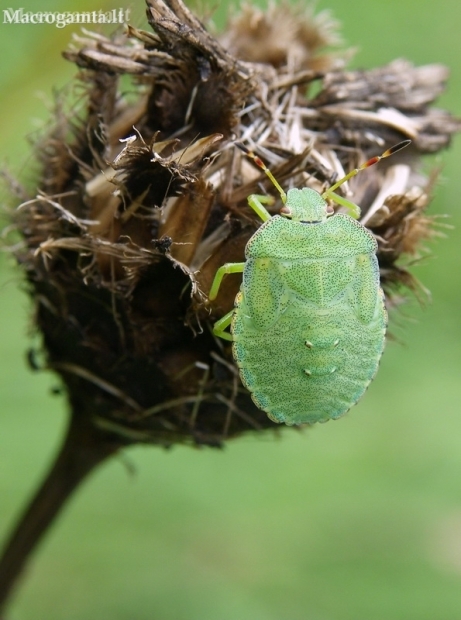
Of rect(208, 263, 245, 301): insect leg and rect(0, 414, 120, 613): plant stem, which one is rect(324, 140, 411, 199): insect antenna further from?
rect(0, 414, 120, 613): plant stem

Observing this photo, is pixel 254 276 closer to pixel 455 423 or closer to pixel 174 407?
pixel 174 407

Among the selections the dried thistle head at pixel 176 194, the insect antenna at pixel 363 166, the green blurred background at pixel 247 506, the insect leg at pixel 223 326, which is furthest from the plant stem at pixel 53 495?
the insect antenna at pixel 363 166

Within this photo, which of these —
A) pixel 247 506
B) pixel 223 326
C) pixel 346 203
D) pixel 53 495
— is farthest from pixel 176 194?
pixel 247 506

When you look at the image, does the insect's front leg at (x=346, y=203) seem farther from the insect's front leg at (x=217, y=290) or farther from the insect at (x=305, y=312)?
the insect's front leg at (x=217, y=290)

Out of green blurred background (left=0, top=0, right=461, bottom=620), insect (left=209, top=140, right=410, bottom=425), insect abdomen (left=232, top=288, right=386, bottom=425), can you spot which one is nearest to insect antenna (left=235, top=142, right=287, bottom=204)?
insect (left=209, top=140, right=410, bottom=425)

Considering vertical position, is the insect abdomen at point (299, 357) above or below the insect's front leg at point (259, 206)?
below

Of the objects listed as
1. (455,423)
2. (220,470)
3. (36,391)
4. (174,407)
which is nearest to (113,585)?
(220,470)

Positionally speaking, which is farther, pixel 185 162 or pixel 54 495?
pixel 54 495
